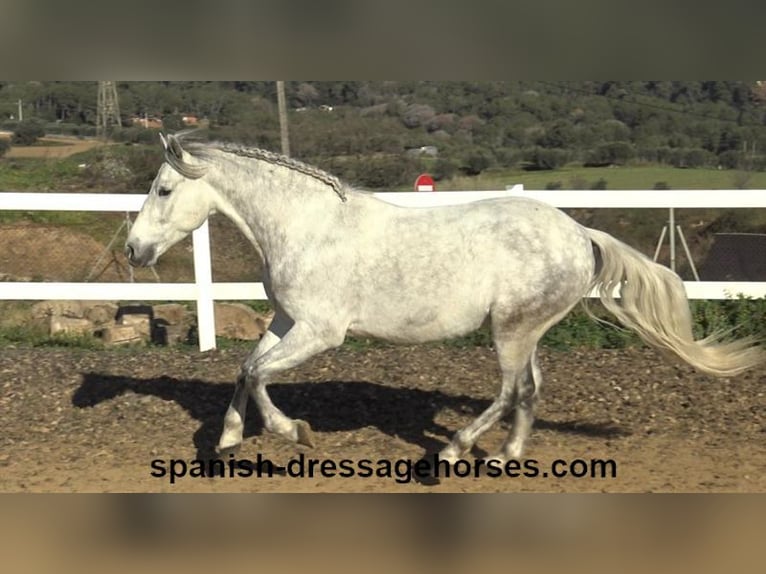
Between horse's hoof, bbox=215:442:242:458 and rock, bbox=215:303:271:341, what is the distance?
3.93 metres

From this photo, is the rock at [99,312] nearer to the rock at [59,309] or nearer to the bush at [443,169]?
the rock at [59,309]

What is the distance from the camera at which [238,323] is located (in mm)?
9734

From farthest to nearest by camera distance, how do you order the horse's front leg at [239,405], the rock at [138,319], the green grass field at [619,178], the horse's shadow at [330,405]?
the green grass field at [619,178]
the rock at [138,319]
the horse's shadow at [330,405]
the horse's front leg at [239,405]

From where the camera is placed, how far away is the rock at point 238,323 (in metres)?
9.68

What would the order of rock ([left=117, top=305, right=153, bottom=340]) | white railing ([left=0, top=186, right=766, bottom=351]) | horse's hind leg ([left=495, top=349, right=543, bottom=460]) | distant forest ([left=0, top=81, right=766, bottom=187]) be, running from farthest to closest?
distant forest ([left=0, top=81, right=766, bottom=187])
rock ([left=117, top=305, right=153, bottom=340])
white railing ([left=0, top=186, right=766, bottom=351])
horse's hind leg ([left=495, top=349, right=543, bottom=460])

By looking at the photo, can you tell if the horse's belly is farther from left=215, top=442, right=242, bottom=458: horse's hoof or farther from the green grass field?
the green grass field

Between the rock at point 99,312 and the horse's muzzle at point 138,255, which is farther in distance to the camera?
the rock at point 99,312

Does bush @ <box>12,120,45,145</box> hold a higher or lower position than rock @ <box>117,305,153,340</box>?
higher

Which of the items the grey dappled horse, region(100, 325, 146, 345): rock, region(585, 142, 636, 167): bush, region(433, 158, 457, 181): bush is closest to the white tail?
the grey dappled horse

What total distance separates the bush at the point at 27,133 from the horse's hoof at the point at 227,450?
70.6 feet

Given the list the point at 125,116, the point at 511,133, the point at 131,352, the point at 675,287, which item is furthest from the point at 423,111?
the point at 675,287

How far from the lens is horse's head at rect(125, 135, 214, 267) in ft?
18.2

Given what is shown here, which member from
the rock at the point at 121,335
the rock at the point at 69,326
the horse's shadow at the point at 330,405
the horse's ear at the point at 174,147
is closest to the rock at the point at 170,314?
the rock at the point at 121,335

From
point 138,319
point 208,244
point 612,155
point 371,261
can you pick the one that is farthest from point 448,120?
point 371,261
